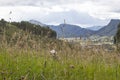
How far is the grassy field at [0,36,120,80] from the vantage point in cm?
625

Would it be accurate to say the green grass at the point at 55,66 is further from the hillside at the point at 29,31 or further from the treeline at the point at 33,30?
the treeline at the point at 33,30

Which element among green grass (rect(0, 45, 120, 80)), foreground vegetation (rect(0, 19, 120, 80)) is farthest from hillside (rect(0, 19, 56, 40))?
green grass (rect(0, 45, 120, 80))

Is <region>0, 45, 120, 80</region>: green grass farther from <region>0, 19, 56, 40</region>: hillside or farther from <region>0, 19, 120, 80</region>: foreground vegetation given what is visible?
<region>0, 19, 56, 40</region>: hillside

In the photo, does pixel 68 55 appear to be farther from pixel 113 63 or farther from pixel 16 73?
pixel 16 73

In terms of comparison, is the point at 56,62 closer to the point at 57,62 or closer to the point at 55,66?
the point at 57,62

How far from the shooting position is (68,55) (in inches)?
314

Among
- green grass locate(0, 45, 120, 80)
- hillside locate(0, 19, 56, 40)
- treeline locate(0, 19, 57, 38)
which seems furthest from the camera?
treeline locate(0, 19, 57, 38)

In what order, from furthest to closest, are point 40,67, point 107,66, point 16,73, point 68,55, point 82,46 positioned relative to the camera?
point 82,46
point 68,55
point 107,66
point 40,67
point 16,73

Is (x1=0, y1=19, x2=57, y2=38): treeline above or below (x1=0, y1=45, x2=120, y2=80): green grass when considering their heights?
above

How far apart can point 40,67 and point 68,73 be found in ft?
1.92

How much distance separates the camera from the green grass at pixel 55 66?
619 centimetres

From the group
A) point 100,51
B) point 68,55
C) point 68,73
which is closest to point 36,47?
point 68,55

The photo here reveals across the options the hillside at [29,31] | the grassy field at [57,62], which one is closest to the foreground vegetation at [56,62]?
the grassy field at [57,62]

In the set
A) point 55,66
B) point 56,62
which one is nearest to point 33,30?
point 56,62
